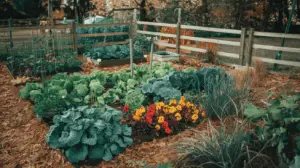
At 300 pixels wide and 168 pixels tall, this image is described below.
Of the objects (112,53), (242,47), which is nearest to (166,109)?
(242,47)

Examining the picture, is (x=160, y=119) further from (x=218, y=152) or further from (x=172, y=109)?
(x=218, y=152)

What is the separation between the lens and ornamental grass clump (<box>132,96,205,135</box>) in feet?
11.4

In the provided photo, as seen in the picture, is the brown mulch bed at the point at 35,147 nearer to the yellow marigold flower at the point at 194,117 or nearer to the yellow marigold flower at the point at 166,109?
the yellow marigold flower at the point at 194,117

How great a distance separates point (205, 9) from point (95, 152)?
60.7ft

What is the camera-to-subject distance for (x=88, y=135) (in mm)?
3111

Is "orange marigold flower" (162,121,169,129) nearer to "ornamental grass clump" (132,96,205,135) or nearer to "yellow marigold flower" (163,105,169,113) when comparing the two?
"ornamental grass clump" (132,96,205,135)

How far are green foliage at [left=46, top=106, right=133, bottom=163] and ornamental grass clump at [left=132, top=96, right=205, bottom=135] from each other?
1.17ft

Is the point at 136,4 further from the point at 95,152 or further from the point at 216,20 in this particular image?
the point at 95,152

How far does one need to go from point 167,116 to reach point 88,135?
107cm

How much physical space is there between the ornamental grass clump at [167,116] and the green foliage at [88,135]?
357mm

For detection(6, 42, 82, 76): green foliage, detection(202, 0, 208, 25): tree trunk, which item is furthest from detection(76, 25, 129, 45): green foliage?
detection(202, 0, 208, 25): tree trunk

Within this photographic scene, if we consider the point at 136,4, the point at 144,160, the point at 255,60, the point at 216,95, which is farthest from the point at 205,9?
the point at 144,160

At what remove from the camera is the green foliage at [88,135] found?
116 inches

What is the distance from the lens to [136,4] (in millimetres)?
19891
